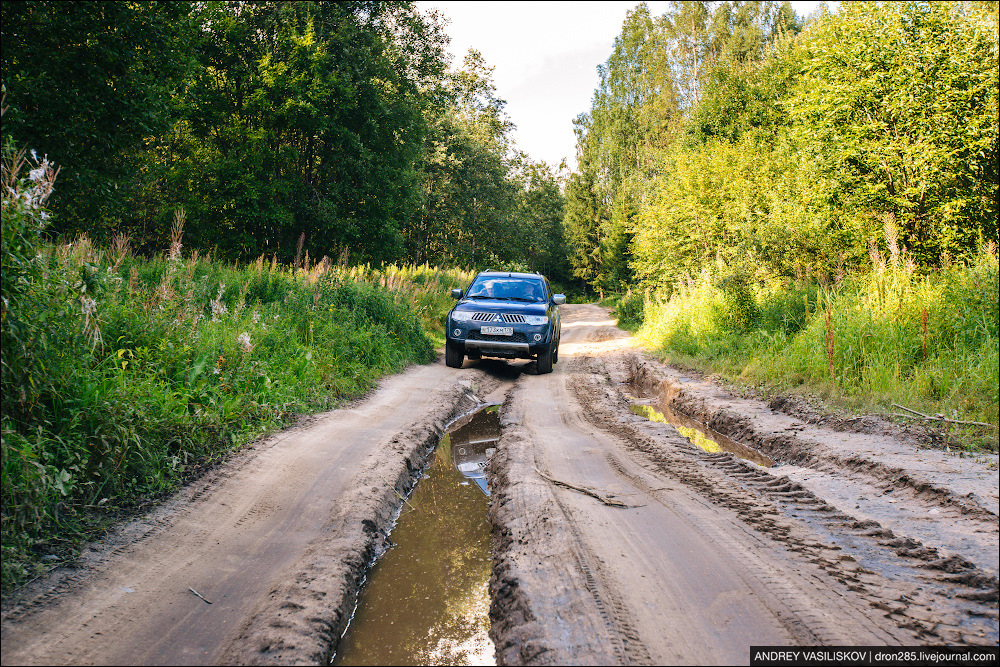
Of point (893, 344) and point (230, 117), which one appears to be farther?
point (230, 117)

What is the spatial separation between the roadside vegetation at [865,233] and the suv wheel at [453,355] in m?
5.01

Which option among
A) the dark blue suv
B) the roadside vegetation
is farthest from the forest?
the roadside vegetation

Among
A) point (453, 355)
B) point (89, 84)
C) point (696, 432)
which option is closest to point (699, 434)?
point (696, 432)

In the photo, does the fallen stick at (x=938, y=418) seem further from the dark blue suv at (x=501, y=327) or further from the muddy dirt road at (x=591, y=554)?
the dark blue suv at (x=501, y=327)

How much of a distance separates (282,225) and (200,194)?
3183 millimetres

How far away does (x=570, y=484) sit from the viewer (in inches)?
203

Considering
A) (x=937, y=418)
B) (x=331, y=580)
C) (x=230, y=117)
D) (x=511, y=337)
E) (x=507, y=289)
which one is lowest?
(x=331, y=580)

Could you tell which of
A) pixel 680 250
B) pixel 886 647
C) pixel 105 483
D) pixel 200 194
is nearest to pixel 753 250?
pixel 680 250

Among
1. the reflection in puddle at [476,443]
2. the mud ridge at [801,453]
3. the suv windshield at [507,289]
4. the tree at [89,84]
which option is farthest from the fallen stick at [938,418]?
the tree at [89,84]

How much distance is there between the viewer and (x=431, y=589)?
3615 millimetres

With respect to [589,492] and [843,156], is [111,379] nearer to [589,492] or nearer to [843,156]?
[589,492]

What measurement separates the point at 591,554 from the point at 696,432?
4.61 meters

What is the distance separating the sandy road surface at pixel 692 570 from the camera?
2816 mm

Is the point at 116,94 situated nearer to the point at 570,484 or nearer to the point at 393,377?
the point at 393,377
